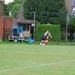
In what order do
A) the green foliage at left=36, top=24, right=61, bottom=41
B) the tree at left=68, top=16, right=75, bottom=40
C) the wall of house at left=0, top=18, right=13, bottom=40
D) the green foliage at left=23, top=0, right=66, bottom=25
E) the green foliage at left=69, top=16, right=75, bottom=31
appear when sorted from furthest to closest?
the green foliage at left=23, top=0, right=66, bottom=25
the green foliage at left=69, top=16, right=75, bottom=31
the wall of house at left=0, top=18, right=13, bottom=40
the tree at left=68, top=16, right=75, bottom=40
the green foliage at left=36, top=24, right=61, bottom=41

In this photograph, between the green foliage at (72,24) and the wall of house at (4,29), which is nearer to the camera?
the wall of house at (4,29)

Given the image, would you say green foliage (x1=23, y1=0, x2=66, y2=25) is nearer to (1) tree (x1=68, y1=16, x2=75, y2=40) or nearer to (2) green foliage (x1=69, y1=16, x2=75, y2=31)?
(2) green foliage (x1=69, y1=16, x2=75, y2=31)

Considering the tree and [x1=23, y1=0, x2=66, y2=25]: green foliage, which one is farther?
[x1=23, y1=0, x2=66, y2=25]: green foliage

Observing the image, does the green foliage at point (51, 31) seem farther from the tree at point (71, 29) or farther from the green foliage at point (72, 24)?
the green foliage at point (72, 24)

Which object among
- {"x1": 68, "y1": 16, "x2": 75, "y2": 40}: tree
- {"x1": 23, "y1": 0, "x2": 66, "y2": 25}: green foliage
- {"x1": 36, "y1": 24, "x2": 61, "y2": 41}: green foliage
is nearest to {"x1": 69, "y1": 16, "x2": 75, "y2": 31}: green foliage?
{"x1": 68, "y1": 16, "x2": 75, "y2": 40}: tree

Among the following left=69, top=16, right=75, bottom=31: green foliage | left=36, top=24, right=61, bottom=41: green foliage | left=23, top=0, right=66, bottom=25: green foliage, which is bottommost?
left=36, top=24, right=61, bottom=41: green foliage

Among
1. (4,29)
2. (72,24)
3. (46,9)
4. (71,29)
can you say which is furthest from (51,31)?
(46,9)

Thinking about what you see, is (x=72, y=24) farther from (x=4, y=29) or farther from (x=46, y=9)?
(x=46, y=9)

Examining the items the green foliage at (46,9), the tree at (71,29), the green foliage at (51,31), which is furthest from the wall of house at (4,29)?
the green foliage at (46,9)

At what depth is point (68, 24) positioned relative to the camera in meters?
38.9

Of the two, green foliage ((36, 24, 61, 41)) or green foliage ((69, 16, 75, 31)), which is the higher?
green foliage ((69, 16, 75, 31))
